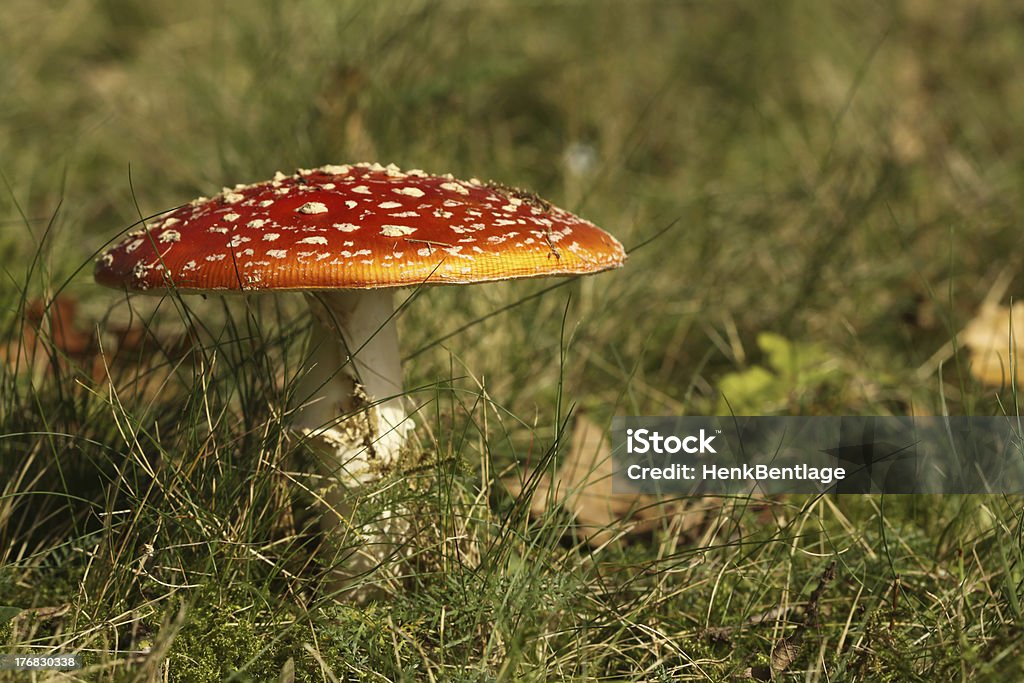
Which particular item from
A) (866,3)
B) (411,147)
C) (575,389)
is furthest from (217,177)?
(866,3)

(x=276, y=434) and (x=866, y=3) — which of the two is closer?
(x=276, y=434)

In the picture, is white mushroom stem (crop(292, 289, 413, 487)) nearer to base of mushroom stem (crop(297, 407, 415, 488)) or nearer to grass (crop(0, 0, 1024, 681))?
base of mushroom stem (crop(297, 407, 415, 488))

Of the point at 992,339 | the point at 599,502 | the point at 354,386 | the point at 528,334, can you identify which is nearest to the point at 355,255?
the point at 354,386

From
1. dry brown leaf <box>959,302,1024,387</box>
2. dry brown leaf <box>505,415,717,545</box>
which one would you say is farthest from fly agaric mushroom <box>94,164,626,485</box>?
dry brown leaf <box>959,302,1024,387</box>

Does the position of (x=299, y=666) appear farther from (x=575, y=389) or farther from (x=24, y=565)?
(x=575, y=389)

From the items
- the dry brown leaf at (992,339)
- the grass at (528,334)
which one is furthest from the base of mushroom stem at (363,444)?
the dry brown leaf at (992,339)

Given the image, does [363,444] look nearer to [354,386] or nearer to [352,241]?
[354,386]

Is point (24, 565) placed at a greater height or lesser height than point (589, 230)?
lesser

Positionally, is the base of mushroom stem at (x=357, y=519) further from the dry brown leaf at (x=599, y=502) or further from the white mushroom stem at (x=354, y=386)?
the dry brown leaf at (x=599, y=502)
